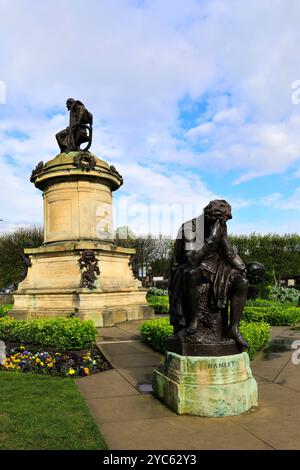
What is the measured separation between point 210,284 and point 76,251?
895 centimetres

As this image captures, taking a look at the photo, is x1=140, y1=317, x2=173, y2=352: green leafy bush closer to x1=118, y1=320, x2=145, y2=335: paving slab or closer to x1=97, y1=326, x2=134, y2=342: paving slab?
x1=97, y1=326, x2=134, y2=342: paving slab

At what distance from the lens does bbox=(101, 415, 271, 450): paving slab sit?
4.07m

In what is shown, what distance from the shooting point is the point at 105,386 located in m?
6.46

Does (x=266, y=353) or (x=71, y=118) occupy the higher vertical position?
(x=71, y=118)

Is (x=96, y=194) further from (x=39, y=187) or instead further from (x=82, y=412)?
(x=82, y=412)

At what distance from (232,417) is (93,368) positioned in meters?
3.46

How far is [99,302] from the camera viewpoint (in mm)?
13258

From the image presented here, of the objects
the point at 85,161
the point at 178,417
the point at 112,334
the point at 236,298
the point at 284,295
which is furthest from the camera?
the point at 284,295

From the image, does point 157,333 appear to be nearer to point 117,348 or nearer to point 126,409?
point 117,348

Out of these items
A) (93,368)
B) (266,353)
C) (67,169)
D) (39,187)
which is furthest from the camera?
(39,187)

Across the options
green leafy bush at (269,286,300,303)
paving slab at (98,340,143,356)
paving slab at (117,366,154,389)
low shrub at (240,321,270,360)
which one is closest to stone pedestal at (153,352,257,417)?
paving slab at (117,366,154,389)

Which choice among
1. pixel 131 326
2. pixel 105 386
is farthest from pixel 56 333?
pixel 131 326

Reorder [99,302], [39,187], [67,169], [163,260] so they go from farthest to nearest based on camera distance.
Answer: [163,260] → [39,187] → [67,169] → [99,302]

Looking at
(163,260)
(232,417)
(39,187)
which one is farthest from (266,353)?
(163,260)
